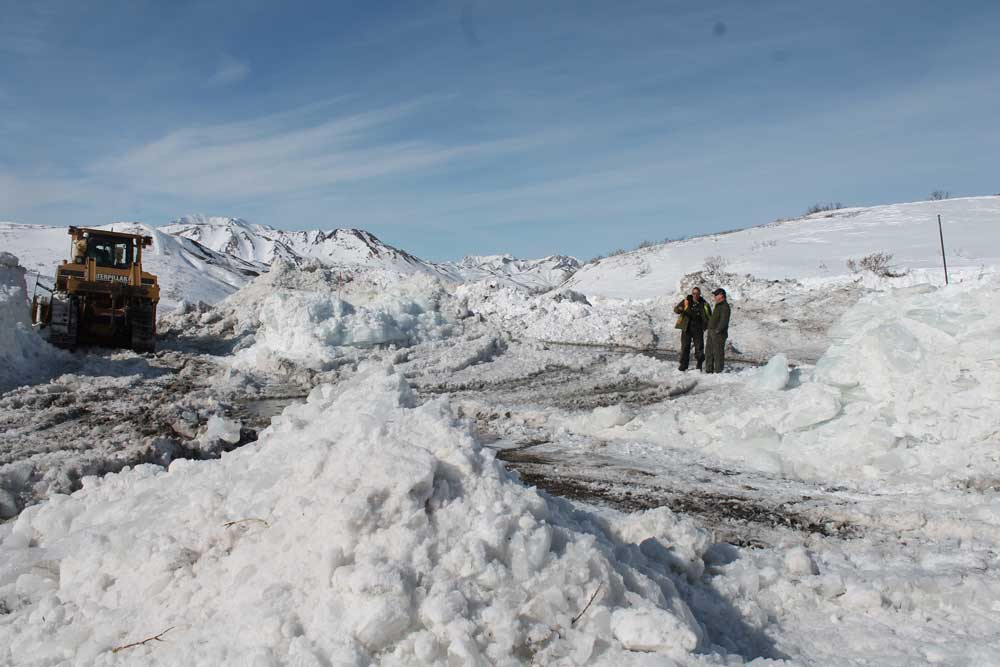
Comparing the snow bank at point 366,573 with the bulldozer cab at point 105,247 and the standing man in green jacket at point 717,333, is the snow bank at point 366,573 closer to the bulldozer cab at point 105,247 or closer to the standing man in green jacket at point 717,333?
the standing man in green jacket at point 717,333

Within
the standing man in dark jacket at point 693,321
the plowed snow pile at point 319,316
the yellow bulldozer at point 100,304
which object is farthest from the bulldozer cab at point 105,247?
the standing man in dark jacket at point 693,321

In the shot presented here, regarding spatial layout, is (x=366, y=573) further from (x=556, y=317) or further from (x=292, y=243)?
(x=292, y=243)

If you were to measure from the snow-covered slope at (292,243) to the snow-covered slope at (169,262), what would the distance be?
1358 centimetres

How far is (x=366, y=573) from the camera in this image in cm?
296

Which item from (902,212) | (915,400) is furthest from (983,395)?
(902,212)

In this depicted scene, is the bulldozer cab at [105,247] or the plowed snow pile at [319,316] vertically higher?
the bulldozer cab at [105,247]

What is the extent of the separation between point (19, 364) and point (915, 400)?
12.7m

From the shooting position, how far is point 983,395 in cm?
642

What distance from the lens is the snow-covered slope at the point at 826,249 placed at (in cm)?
2508

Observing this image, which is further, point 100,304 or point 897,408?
point 100,304

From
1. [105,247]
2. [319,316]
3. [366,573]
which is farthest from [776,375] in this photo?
[105,247]

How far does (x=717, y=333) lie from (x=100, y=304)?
12191 millimetres

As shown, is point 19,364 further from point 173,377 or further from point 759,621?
point 759,621

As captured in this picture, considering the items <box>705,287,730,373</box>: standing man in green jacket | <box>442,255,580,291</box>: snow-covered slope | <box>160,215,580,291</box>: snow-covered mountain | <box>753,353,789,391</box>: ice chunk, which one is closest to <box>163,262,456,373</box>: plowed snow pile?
<box>705,287,730,373</box>: standing man in green jacket
